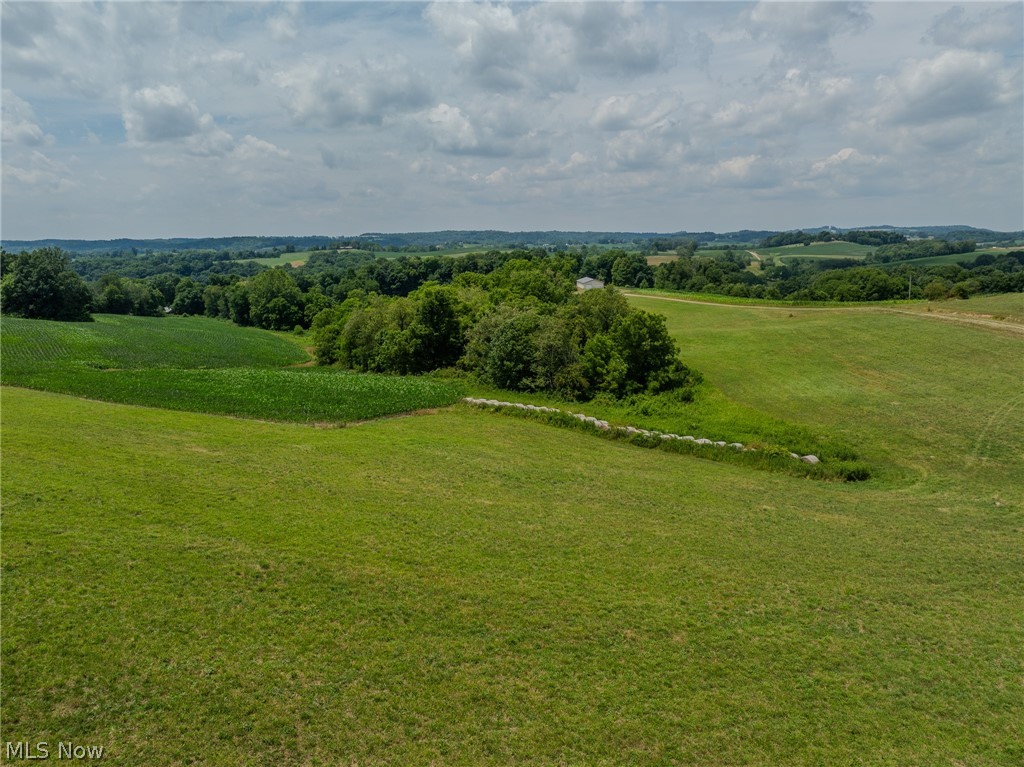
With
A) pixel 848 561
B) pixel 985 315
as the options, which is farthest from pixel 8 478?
pixel 985 315

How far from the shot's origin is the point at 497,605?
14664mm

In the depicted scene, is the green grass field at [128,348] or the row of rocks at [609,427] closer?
the row of rocks at [609,427]

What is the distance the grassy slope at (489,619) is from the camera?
10797mm

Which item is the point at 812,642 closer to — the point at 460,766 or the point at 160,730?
the point at 460,766

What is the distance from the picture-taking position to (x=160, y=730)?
10414 millimetres

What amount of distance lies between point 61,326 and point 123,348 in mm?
16708

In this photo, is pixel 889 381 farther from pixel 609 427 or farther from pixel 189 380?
pixel 189 380

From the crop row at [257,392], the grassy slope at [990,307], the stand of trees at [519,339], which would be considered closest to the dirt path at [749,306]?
the grassy slope at [990,307]

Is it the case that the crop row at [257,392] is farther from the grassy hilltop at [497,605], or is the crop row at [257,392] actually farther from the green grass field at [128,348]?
the grassy hilltop at [497,605]

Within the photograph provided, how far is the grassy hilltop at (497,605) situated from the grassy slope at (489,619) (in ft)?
0.21

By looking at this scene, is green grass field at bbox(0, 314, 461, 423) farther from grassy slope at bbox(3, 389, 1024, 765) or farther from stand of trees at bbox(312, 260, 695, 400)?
grassy slope at bbox(3, 389, 1024, 765)

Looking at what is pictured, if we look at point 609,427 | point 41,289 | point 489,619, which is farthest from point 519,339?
point 41,289

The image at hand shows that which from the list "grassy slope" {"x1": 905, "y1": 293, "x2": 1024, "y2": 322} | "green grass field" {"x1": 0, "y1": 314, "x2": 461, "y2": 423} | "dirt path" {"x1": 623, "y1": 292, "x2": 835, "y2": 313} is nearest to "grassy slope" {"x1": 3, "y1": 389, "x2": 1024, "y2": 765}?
"green grass field" {"x1": 0, "y1": 314, "x2": 461, "y2": 423}

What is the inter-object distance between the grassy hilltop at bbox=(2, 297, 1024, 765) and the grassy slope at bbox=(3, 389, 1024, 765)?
64mm
